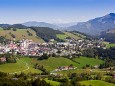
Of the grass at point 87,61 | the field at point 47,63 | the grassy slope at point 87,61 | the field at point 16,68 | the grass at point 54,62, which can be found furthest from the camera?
the grassy slope at point 87,61

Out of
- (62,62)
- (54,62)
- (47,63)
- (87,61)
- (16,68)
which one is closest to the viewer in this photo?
(16,68)

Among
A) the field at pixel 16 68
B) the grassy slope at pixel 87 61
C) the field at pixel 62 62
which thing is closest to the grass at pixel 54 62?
the field at pixel 62 62

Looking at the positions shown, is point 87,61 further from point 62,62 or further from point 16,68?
point 16,68

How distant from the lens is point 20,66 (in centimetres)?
13438

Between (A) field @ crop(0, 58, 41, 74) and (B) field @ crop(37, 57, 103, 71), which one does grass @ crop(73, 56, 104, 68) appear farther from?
(A) field @ crop(0, 58, 41, 74)

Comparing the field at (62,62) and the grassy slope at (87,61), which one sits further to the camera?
the grassy slope at (87,61)

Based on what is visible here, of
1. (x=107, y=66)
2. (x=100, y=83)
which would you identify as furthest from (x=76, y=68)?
(x=100, y=83)

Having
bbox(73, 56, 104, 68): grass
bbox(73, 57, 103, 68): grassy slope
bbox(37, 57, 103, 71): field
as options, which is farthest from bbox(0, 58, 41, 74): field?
bbox(73, 57, 103, 68): grassy slope

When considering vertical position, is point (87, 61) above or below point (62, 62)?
A: below

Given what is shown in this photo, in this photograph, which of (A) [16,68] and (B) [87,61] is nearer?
(A) [16,68]

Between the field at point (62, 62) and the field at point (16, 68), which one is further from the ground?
the field at point (16, 68)

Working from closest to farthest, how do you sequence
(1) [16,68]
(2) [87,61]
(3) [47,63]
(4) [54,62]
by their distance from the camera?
(1) [16,68], (3) [47,63], (4) [54,62], (2) [87,61]

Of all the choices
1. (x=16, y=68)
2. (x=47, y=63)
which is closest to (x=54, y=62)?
(x=47, y=63)

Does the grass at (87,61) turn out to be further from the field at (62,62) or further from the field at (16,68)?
the field at (16,68)
